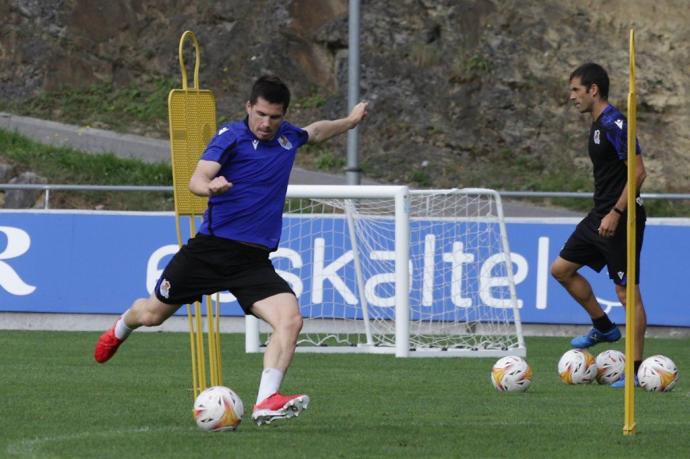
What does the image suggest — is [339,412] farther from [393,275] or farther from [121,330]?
[393,275]

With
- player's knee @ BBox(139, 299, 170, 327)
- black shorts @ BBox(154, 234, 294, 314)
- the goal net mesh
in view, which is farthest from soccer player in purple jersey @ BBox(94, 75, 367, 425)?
the goal net mesh

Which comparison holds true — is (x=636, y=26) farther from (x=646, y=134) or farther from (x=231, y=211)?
(x=231, y=211)

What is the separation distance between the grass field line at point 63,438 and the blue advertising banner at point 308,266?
777cm

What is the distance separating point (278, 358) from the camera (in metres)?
8.49

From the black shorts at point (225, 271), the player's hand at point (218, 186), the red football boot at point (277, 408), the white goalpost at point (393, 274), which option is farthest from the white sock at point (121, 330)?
the white goalpost at point (393, 274)

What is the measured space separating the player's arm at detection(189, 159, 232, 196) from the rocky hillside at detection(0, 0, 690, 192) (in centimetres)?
2158

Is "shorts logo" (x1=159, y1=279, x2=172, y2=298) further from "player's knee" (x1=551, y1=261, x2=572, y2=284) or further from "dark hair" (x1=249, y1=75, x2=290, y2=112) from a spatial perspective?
"player's knee" (x1=551, y1=261, x2=572, y2=284)

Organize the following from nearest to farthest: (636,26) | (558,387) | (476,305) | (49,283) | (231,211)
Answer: (231,211)
(558,387)
(476,305)
(49,283)
(636,26)

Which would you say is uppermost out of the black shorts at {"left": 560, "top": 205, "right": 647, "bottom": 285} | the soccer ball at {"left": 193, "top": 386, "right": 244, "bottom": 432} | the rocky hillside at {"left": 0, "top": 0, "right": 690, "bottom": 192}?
the rocky hillside at {"left": 0, "top": 0, "right": 690, "bottom": 192}

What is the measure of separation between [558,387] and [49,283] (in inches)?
298

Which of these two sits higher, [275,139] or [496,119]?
[496,119]

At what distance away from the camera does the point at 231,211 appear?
874 centimetres

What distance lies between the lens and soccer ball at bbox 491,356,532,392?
10828 mm

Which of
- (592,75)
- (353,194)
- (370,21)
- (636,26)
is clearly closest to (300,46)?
(370,21)
